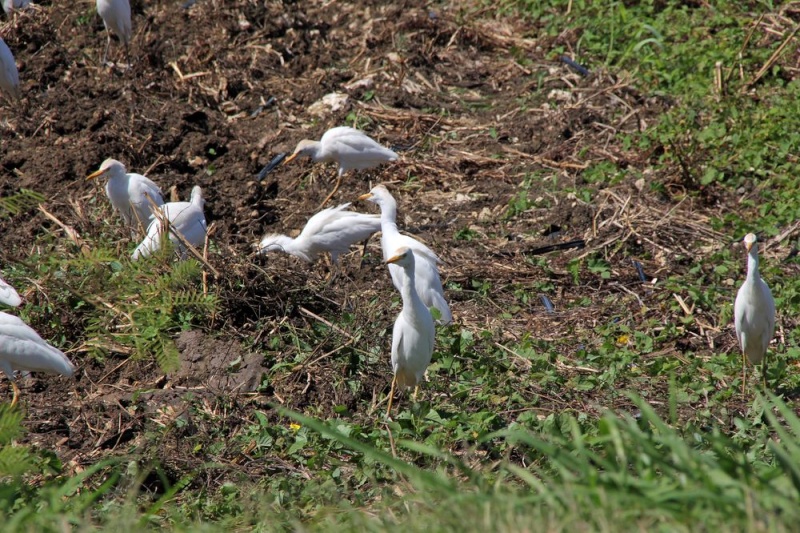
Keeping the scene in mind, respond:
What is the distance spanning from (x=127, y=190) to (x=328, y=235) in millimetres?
1773

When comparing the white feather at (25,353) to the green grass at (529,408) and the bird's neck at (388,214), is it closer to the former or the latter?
the green grass at (529,408)

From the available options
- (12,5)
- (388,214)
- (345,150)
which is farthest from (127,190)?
(12,5)

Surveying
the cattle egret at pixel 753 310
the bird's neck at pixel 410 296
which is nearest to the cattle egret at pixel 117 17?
the bird's neck at pixel 410 296

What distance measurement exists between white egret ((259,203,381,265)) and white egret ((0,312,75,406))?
2.27 m

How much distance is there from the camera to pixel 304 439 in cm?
534

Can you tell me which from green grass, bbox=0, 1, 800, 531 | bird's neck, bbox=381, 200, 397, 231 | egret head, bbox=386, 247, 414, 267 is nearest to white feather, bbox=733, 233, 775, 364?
green grass, bbox=0, 1, 800, 531

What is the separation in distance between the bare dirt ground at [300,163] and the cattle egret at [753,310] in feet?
2.25

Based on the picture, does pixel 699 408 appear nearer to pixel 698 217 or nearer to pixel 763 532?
pixel 698 217

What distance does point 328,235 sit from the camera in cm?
767

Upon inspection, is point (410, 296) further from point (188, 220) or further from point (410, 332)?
point (188, 220)

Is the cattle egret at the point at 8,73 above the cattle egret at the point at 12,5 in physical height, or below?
above

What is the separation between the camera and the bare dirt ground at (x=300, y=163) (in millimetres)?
6012

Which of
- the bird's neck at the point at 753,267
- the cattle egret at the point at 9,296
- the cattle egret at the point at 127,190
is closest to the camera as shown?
the cattle egret at the point at 9,296

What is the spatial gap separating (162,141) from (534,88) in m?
4.02
